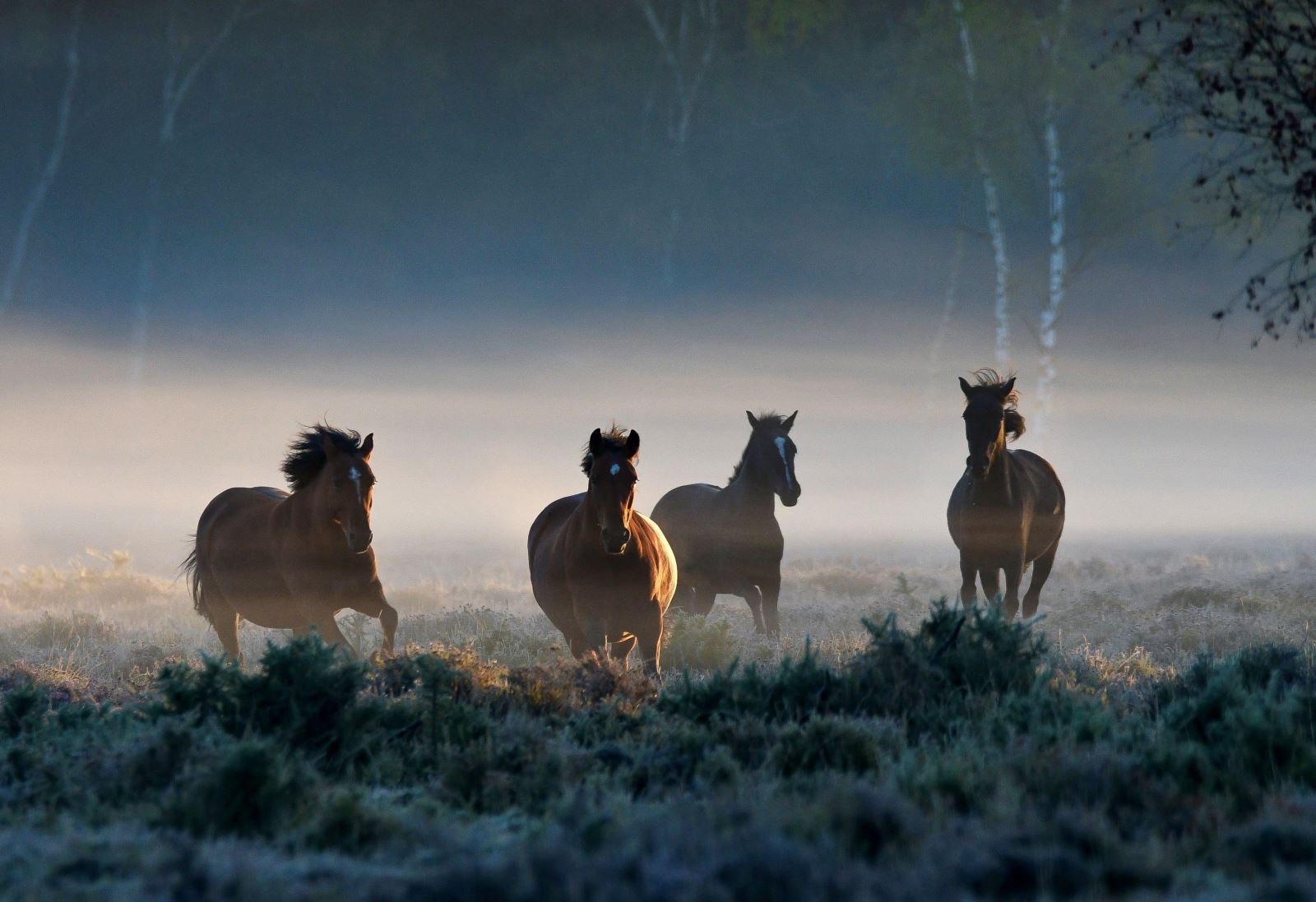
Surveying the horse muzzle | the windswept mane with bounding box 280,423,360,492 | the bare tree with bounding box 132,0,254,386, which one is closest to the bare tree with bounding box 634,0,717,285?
the bare tree with bounding box 132,0,254,386

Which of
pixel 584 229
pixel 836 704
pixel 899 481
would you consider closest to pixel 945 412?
pixel 899 481

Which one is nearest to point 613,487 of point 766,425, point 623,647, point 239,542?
point 623,647

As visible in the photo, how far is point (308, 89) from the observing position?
70.6 meters

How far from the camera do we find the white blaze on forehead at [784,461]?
1364cm

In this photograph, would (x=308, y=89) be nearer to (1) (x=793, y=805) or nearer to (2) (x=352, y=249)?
(2) (x=352, y=249)

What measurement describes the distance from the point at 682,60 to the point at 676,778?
1687 inches

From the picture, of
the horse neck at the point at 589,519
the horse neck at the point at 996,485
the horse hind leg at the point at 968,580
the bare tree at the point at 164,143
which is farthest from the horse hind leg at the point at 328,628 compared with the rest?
the bare tree at the point at 164,143

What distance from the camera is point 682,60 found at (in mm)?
45562

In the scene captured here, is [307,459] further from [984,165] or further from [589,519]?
[984,165]

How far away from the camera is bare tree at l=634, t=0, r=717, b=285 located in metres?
44.8

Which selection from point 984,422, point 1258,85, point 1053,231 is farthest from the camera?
point 1053,231

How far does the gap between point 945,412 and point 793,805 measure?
60.7 meters

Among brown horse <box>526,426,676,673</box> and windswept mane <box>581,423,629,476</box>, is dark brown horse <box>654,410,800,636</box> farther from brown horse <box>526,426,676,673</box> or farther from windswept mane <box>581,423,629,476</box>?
windswept mane <box>581,423,629,476</box>

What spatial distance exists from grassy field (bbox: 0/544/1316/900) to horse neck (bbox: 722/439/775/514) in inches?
161
